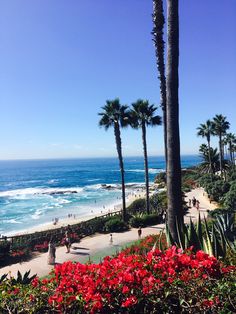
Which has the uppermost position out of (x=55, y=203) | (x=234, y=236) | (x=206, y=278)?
(x=206, y=278)

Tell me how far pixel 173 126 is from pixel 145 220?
2031cm

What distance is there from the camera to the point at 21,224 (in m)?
43.8

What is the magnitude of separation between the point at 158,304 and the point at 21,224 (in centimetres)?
4257

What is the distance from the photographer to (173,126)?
27.8 ft

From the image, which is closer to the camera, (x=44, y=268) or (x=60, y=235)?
(x=44, y=268)

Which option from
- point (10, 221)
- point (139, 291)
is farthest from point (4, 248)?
point (10, 221)

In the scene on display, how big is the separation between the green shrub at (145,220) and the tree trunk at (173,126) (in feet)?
63.1

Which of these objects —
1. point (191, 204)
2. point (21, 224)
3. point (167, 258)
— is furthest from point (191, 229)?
point (21, 224)

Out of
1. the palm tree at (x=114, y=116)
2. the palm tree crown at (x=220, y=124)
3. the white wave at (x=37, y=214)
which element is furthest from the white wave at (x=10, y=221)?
the palm tree crown at (x=220, y=124)

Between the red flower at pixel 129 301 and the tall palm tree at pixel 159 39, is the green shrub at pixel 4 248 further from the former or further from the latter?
the red flower at pixel 129 301

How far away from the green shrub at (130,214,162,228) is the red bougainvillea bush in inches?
887

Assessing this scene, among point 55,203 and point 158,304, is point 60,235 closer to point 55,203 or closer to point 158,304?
point 158,304

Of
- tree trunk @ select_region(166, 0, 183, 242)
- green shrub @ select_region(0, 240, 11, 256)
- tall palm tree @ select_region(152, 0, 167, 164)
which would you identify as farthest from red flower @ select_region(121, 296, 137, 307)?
green shrub @ select_region(0, 240, 11, 256)

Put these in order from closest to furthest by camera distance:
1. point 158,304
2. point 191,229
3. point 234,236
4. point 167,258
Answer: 1. point 158,304
2. point 167,258
3. point 191,229
4. point 234,236
